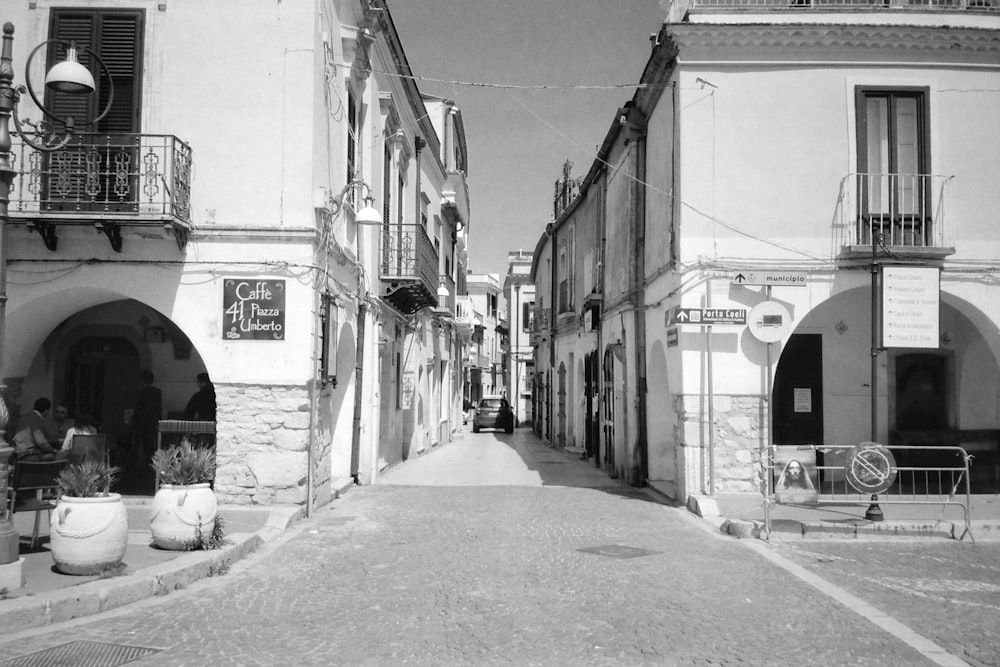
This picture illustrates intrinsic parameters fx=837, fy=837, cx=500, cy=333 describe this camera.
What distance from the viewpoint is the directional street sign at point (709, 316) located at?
12164mm

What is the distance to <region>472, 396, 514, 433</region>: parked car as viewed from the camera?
3859 centimetres

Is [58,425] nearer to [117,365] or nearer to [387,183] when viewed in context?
[117,365]

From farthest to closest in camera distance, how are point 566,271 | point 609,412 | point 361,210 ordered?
1. point 566,271
2. point 609,412
3. point 361,210

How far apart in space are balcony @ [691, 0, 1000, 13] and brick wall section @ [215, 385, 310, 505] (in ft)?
27.7

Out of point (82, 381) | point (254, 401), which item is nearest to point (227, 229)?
point (254, 401)

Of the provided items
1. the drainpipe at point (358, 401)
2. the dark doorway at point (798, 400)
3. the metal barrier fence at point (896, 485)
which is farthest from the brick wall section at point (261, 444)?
the dark doorway at point (798, 400)

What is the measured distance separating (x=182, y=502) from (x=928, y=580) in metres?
7.57

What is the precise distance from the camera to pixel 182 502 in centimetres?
854

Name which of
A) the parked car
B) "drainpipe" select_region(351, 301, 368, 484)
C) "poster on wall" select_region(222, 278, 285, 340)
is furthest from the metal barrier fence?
the parked car

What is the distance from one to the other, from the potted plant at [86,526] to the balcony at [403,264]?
10330 mm

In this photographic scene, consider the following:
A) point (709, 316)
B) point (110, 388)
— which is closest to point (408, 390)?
point (110, 388)

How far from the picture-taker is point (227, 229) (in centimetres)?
1158

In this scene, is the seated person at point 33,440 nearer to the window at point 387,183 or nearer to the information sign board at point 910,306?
the window at point 387,183

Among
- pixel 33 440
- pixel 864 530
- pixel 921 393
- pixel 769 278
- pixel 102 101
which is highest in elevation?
pixel 102 101
